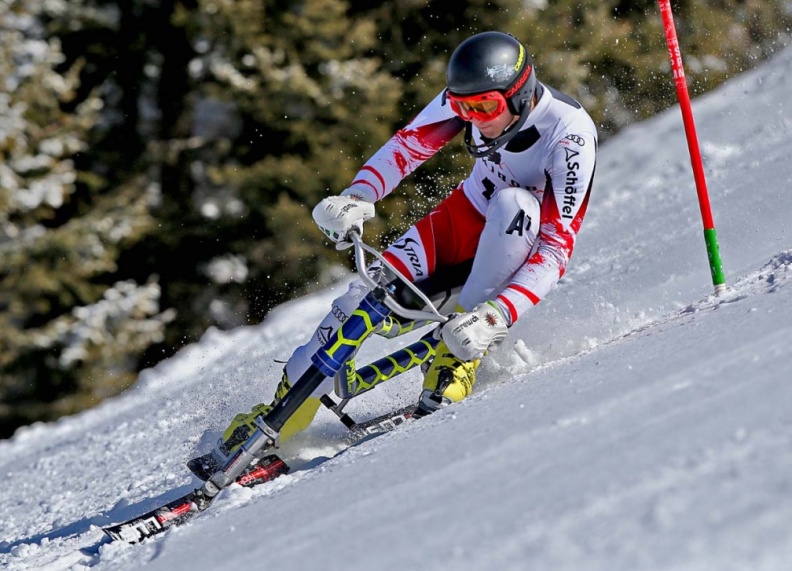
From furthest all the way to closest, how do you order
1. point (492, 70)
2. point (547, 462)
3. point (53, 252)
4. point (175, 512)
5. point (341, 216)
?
1. point (53, 252)
2. point (341, 216)
3. point (492, 70)
4. point (175, 512)
5. point (547, 462)

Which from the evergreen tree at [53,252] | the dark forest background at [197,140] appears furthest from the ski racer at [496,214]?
the evergreen tree at [53,252]

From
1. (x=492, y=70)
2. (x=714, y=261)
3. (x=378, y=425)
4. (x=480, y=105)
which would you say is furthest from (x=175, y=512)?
(x=714, y=261)

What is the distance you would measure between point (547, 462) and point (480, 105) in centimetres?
199

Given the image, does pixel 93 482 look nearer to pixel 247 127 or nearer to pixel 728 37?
pixel 247 127

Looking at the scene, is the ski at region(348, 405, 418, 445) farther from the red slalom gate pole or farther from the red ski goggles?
the red slalom gate pole

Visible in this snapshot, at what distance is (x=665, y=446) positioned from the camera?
7.63ft

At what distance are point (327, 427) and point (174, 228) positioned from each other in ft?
38.0

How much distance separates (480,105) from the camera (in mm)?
4137

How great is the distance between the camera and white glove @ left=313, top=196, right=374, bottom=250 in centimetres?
417

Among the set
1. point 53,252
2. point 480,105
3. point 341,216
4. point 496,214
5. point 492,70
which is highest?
point 492,70

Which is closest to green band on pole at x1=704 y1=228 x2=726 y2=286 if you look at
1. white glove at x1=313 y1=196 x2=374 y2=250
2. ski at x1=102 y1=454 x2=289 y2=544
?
white glove at x1=313 y1=196 x2=374 y2=250

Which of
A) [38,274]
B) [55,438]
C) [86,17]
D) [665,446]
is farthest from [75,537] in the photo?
[86,17]

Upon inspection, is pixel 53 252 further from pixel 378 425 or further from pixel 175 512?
pixel 175 512

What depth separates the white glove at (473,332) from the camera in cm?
386
